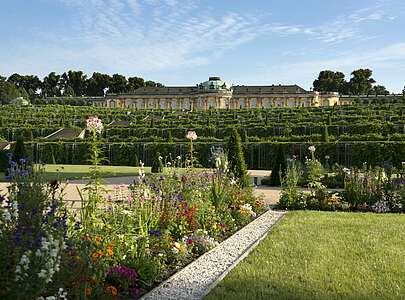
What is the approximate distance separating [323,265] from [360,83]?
8830cm

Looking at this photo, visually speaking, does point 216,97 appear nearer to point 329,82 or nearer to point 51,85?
point 329,82

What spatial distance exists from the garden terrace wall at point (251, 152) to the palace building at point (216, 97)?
5729 cm

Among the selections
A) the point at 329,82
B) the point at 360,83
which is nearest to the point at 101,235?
the point at 360,83

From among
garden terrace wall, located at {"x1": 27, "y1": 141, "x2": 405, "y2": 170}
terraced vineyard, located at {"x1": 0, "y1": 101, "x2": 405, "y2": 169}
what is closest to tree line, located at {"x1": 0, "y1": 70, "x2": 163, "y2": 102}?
terraced vineyard, located at {"x1": 0, "y1": 101, "x2": 405, "y2": 169}

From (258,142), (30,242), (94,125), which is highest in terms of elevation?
(94,125)

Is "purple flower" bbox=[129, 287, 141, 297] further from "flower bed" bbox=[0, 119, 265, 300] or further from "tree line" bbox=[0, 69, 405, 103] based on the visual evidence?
"tree line" bbox=[0, 69, 405, 103]

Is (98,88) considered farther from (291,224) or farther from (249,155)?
(291,224)

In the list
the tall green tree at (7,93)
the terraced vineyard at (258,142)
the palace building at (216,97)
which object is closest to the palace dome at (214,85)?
the palace building at (216,97)

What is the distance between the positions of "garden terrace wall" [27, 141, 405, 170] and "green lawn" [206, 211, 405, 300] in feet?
34.0

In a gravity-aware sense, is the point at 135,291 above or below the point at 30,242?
below

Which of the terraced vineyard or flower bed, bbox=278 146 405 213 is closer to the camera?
flower bed, bbox=278 146 405 213

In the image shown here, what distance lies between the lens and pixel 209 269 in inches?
203

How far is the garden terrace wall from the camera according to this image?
2189 centimetres

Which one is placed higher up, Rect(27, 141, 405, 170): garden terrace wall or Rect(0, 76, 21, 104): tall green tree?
Rect(0, 76, 21, 104): tall green tree
